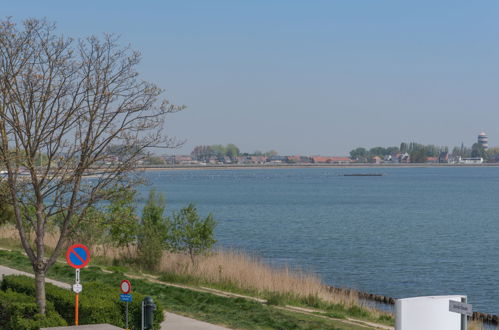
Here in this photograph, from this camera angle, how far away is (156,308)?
1438 centimetres

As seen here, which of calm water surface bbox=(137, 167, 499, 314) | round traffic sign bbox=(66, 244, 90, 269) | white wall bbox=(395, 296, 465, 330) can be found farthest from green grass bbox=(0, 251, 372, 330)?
white wall bbox=(395, 296, 465, 330)

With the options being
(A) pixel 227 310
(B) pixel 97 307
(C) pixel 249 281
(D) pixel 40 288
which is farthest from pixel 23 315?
(C) pixel 249 281

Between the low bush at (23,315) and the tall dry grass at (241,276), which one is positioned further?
the tall dry grass at (241,276)

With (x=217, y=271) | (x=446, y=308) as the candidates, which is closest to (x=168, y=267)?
(x=217, y=271)

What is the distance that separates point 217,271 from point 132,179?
11.7 m

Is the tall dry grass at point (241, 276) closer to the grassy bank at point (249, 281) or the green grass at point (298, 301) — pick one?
the grassy bank at point (249, 281)

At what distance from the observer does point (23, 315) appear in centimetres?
1405

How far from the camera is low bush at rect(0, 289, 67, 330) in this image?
1336cm

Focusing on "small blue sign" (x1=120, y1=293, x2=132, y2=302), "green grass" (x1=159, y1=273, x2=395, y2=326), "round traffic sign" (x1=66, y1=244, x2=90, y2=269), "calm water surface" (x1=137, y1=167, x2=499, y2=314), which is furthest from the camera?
"calm water surface" (x1=137, y1=167, x2=499, y2=314)

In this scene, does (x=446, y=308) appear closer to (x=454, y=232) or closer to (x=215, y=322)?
(x=215, y=322)

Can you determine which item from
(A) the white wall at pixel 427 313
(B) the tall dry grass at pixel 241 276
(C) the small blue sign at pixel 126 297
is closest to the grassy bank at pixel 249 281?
(B) the tall dry grass at pixel 241 276

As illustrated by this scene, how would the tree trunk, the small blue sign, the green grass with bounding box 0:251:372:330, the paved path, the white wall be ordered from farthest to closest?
1. the green grass with bounding box 0:251:372:330
2. the paved path
3. the tree trunk
4. the small blue sign
5. the white wall

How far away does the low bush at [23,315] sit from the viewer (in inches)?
526

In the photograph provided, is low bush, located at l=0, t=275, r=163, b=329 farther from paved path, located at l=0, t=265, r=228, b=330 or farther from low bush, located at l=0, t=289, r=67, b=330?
paved path, located at l=0, t=265, r=228, b=330
